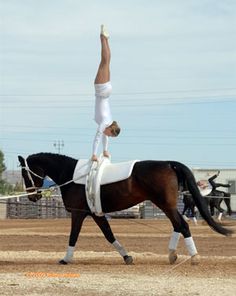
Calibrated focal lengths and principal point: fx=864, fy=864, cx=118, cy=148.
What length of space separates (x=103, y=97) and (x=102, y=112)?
30 centimetres

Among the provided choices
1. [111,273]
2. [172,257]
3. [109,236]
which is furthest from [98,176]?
[111,273]

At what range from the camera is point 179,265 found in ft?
51.2

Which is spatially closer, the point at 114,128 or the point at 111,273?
the point at 111,273

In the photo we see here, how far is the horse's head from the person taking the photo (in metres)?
17.2

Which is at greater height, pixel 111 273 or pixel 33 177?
pixel 33 177

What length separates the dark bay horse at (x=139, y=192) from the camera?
1553cm

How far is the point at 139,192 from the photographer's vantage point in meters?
15.8

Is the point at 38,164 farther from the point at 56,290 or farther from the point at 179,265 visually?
the point at 56,290

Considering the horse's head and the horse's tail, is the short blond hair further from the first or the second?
the horse's head

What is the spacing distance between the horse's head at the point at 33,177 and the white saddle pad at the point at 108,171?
915mm

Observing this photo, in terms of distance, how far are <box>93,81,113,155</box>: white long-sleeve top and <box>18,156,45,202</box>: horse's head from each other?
5.11 feet

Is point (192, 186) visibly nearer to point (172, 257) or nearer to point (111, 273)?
point (172, 257)

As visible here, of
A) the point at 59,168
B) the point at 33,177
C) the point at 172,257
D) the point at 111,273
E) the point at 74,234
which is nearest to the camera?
the point at 111,273

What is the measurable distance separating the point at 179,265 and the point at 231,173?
134 ft
